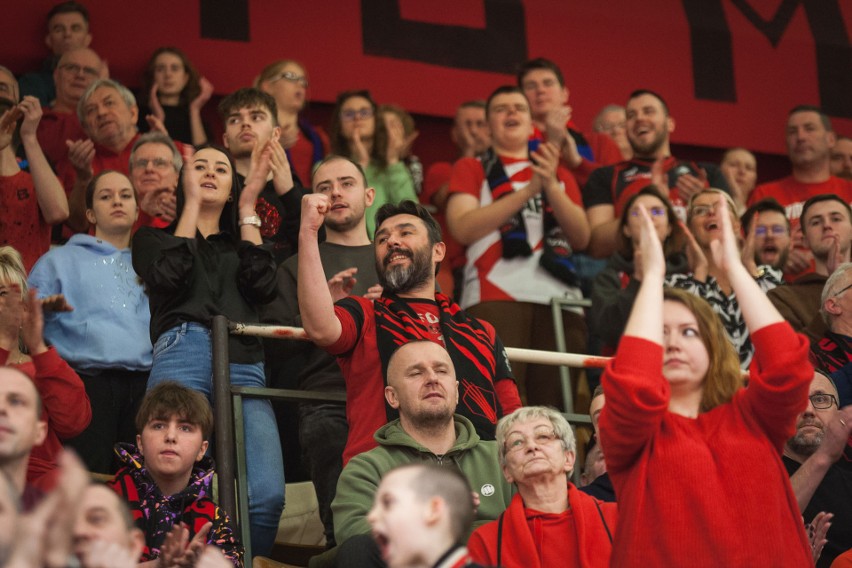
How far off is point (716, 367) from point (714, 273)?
262 centimetres

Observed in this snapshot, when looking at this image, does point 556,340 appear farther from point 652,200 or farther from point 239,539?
point 239,539

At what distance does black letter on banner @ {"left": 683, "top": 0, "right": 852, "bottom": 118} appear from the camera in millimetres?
8789

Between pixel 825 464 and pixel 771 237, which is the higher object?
pixel 771 237

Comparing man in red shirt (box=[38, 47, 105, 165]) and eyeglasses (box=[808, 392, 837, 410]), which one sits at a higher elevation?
man in red shirt (box=[38, 47, 105, 165])

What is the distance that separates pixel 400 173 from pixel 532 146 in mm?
661

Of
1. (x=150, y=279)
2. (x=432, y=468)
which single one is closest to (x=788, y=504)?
(x=432, y=468)

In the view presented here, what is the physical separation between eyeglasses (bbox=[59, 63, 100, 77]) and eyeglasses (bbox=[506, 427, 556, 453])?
3.43 meters

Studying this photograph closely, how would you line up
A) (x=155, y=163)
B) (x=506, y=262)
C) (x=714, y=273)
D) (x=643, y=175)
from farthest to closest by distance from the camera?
(x=643, y=175)
(x=506, y=262)
(x=714, y=273)
(x=155, y=163)

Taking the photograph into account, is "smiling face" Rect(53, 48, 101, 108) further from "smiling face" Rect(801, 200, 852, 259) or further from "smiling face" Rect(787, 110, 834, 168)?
"smiling face" Rect(787, 110, 834, 168)

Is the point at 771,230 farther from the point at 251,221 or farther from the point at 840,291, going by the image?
the point at 251,221

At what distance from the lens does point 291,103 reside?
6371mm

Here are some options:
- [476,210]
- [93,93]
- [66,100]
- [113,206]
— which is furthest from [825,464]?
[66,100]

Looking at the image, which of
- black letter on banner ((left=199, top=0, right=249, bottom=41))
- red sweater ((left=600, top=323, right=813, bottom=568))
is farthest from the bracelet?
black letter on banner ((left=199, top=0, right=249, bottom=41))

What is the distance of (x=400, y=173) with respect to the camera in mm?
6414
